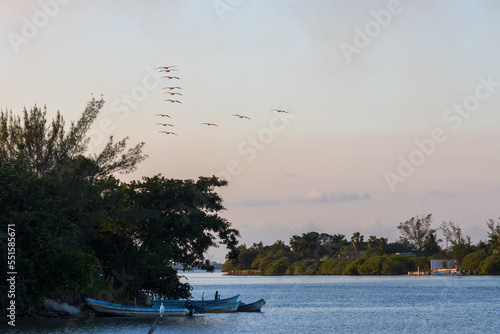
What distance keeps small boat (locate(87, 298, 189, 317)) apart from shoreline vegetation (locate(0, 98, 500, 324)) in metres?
1.56

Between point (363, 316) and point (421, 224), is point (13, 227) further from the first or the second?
point (421, 224)

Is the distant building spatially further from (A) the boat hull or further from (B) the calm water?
(A) the boat hull

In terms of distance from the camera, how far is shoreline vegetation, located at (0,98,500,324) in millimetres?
40438

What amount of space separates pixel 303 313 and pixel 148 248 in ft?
52.3

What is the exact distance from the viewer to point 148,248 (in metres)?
54.1

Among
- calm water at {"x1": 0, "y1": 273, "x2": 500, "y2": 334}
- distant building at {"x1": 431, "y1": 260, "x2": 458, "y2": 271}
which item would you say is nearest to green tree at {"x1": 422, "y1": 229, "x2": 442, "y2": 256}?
distant building at {"x1": 431, "y1": 260, "x2": 458, "y2": 271}

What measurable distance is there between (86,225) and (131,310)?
6906 millimetres

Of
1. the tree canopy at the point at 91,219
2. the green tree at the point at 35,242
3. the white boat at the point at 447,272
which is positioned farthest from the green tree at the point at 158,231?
the white boat at the point at 447,272

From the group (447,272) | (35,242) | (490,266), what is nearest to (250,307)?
(35,242)

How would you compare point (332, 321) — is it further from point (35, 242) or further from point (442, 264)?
point (442, 264)

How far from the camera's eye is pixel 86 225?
4812 centimetres

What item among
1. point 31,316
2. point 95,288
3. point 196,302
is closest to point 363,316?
point 196,302
